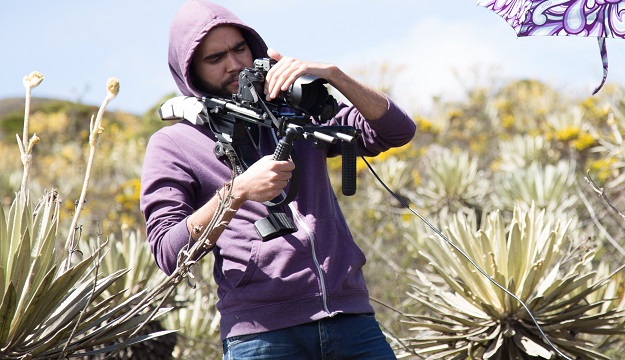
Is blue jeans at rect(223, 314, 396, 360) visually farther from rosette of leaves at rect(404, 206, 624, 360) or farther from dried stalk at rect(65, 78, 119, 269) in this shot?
rosette of leaves at rect(404, 206, 624, 360)

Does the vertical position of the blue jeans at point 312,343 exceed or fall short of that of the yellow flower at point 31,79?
it falls short

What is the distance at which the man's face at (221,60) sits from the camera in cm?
255

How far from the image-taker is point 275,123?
2.25m

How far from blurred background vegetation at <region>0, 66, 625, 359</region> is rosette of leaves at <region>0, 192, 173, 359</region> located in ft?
1.59

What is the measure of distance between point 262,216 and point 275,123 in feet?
0.96

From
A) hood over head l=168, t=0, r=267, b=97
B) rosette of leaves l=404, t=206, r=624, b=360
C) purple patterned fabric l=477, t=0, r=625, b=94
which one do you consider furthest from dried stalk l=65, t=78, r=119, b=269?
rosette of leaves l=404, t=206, r=624, b=360

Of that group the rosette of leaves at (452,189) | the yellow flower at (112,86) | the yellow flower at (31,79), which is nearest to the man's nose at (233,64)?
the yellow flower at (112,86)

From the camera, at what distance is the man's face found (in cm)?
255

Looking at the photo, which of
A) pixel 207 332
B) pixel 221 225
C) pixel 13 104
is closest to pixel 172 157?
pixel 221 225

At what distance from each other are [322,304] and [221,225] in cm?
37

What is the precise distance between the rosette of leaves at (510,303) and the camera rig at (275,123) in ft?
4.35

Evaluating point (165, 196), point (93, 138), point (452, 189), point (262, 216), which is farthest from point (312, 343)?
point (452, 189)

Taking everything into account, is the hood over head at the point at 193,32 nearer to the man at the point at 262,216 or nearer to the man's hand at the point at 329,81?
the man at the point at 262,216

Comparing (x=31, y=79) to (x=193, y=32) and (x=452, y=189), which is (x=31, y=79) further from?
(x=452, y=189)
